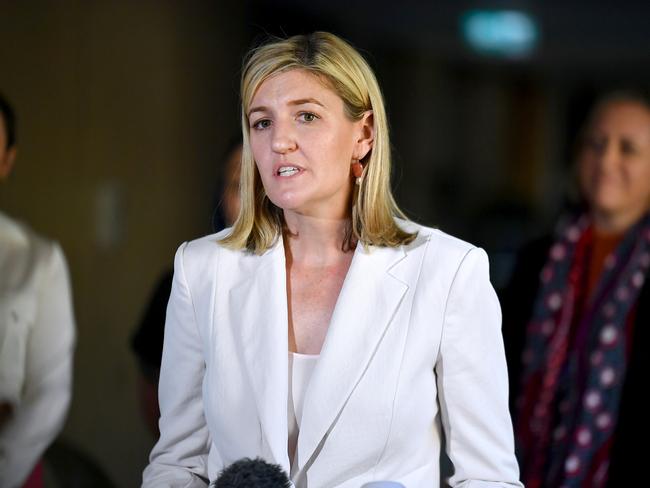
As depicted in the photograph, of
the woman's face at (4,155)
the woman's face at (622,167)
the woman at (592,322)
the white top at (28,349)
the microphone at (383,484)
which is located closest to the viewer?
the microphone at (383,484)

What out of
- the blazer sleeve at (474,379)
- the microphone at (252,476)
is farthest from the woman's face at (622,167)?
the microphone at (252,476)

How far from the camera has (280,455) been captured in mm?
1223

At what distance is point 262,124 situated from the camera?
1266 mm

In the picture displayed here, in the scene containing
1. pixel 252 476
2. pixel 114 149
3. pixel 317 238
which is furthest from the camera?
pixel 114 149

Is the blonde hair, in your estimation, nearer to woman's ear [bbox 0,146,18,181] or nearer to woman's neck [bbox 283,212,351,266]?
woman's neck [bbox 283,212,351,266]

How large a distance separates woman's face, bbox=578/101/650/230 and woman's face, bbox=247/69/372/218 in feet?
3.54

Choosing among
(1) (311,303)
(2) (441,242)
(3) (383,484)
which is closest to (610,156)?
(2) (441,242)

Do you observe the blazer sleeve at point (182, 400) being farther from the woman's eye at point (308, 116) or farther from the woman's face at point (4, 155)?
the woman's face at point (4, 155)

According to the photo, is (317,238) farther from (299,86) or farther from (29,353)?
(29,353)

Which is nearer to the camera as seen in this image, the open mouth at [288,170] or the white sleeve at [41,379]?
the open mouth at [288,170]

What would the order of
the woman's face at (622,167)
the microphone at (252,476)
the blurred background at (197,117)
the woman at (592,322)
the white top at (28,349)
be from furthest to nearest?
the blurred background at (197,117) < the woman's face at (622,167) < the woman at (592,322) < the white top at (28,349) < the microphone at (252,476)

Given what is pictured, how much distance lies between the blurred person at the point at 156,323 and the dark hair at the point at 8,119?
46 cm

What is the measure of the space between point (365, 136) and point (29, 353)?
82cm

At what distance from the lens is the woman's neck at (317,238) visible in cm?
132
